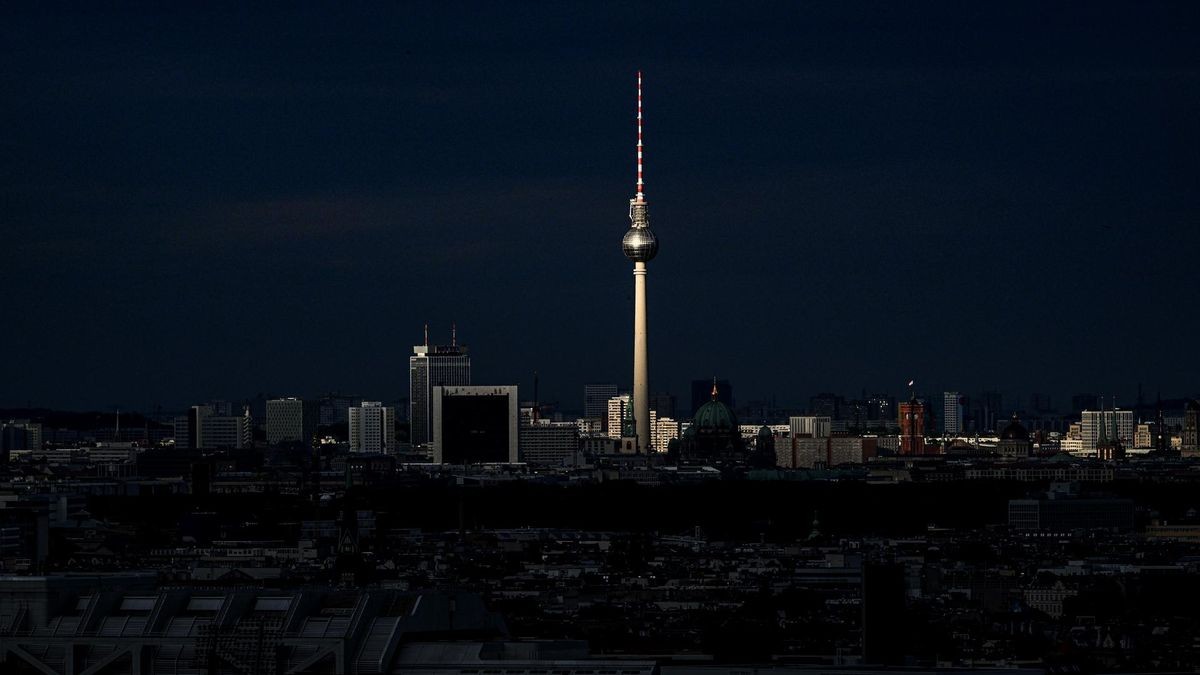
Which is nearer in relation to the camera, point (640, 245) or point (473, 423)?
point (640, 245)

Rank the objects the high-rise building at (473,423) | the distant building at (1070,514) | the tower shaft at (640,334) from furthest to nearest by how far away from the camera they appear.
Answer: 1. the high-rise building at (473,423)
2. the tower shaft at (640,334)
3. the distant building at (1070,514)

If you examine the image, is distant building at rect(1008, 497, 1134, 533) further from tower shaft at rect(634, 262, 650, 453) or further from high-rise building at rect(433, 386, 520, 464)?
high-rise building at rect(433, 386, 520, 464)

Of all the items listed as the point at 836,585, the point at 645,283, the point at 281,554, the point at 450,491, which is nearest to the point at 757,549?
the point at 281,554

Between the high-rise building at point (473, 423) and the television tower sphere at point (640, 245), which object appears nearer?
the television tower sphere at point (640, 245)

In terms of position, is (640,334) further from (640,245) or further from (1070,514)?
(1070,514)

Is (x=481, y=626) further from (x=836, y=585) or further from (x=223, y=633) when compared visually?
(x=836, y=585)

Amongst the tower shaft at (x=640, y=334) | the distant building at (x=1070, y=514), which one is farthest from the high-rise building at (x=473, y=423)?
the distant building at (x=1070, y=514)

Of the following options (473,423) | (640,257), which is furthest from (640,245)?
(473,423)

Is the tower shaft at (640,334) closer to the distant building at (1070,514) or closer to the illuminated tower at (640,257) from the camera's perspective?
the illuminated tower at (640,257)

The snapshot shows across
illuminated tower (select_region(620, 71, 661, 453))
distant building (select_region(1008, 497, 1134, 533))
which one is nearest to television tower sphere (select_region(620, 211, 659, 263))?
illuminated tower (select_region(620, 71, 661, 453))
